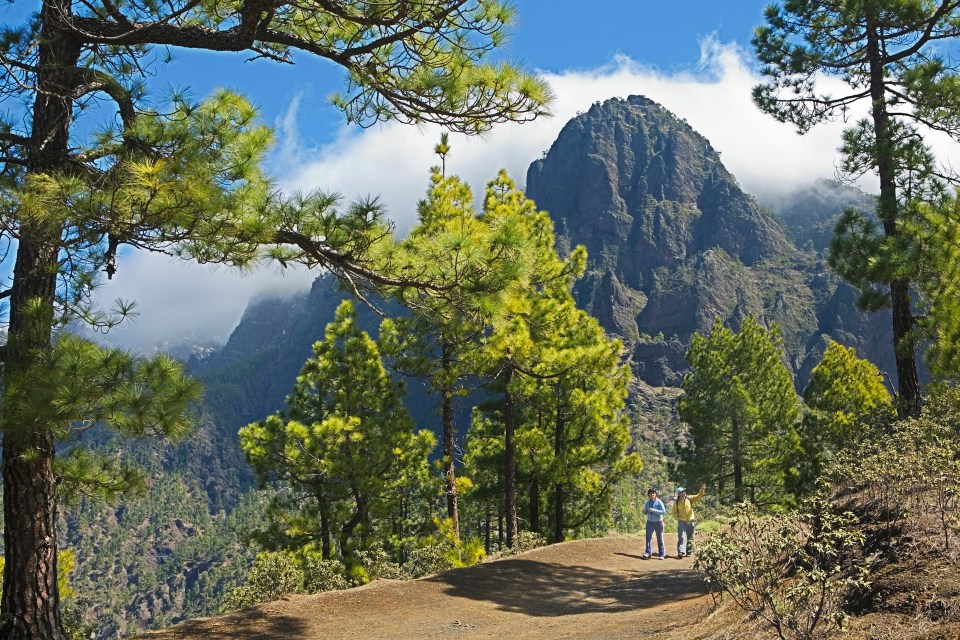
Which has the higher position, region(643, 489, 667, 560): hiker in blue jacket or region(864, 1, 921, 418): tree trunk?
region(864, 1, 921, 418): tree trunk

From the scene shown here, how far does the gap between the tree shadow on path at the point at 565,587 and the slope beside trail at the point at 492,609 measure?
0.01 m

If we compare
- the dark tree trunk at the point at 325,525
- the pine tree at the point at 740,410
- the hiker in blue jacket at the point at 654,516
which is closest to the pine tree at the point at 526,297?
the hiker in blue jacket at the point at 654,516

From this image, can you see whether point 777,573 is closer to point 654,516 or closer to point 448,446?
point 654,516

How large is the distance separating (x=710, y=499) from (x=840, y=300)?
13156 centimetres

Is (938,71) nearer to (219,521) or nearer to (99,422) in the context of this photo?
(99,422)

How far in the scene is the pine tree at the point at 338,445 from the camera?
48.0ft

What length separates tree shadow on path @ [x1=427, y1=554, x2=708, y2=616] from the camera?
830cm

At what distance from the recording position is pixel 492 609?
832 cm

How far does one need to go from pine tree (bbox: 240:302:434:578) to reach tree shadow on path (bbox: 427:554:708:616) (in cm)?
500

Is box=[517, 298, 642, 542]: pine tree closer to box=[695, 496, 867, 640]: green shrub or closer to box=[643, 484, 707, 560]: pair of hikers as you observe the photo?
box=[643, 484, 707, 560]: pair of hikers

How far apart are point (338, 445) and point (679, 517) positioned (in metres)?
6.97

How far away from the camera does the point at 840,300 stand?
477ft

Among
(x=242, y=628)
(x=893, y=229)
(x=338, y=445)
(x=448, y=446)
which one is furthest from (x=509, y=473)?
(x=242, y=628)

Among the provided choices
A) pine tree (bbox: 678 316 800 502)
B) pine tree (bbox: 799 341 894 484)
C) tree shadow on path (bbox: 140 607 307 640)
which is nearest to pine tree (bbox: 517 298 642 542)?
pine tree (bbox: 799 341 894 484)
